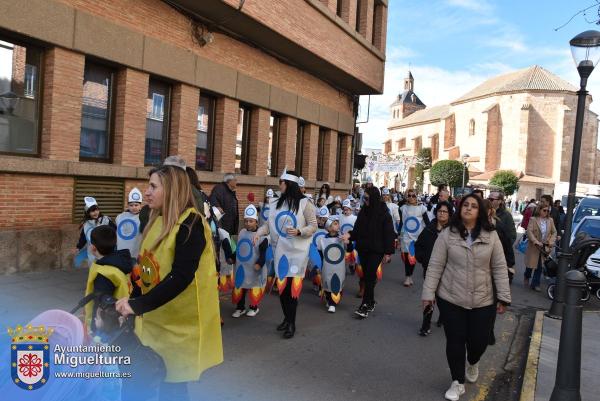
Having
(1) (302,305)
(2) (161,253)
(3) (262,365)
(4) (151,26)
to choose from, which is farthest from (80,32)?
(2) (161,253)

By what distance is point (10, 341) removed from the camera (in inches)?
89.5

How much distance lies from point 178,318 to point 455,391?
9.57 ft

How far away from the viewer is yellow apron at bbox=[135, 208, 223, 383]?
2766mm

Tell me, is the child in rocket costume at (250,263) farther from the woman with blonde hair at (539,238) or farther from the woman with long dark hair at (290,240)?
the woman with blonde hair at (539,238)

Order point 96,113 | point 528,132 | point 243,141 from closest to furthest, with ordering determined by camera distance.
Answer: point 96,113 < point 243,141 < point 528,132

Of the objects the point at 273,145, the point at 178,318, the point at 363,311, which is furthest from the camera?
the point at 273,145

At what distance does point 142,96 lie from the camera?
34.4ft

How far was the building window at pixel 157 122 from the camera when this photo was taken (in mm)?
11234

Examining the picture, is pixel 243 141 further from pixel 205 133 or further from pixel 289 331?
pixel 289 331

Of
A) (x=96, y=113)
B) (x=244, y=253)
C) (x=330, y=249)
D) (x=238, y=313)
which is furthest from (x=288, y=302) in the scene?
(x=96, y=113)

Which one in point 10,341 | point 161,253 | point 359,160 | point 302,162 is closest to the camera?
point 10,341

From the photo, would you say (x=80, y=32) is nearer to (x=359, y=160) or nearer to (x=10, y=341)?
(x=10, y=341)

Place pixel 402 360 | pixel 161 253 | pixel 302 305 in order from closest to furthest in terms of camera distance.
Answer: pixel 161 253, pixel 402 360, pixel 302 305

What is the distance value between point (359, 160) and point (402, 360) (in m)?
17.9
